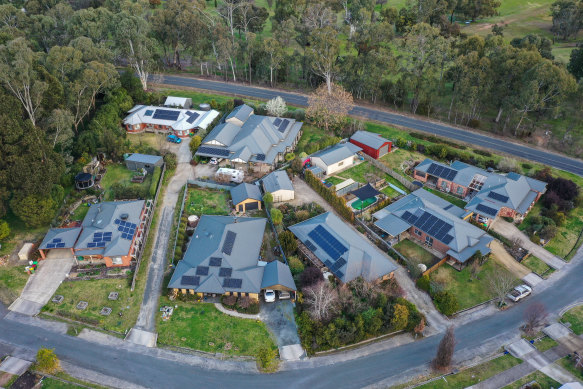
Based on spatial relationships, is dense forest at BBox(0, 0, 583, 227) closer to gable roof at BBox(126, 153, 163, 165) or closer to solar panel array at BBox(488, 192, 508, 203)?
gable roof at BBox(126, 153, 163, 165)

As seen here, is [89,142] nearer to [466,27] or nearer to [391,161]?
[391,161]

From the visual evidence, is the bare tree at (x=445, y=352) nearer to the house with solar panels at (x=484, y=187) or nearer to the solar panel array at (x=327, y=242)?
the solar panel array at (x=327, y=242)

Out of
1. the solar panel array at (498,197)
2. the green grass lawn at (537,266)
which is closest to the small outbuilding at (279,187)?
the solar panel array at (498,197)

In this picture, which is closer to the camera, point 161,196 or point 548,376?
point 548,376

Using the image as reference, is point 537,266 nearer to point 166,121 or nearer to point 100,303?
point 100,303

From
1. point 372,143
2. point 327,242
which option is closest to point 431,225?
point 327,242

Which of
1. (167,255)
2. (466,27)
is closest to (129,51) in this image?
(167,255)

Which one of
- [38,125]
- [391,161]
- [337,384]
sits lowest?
[337,384]
